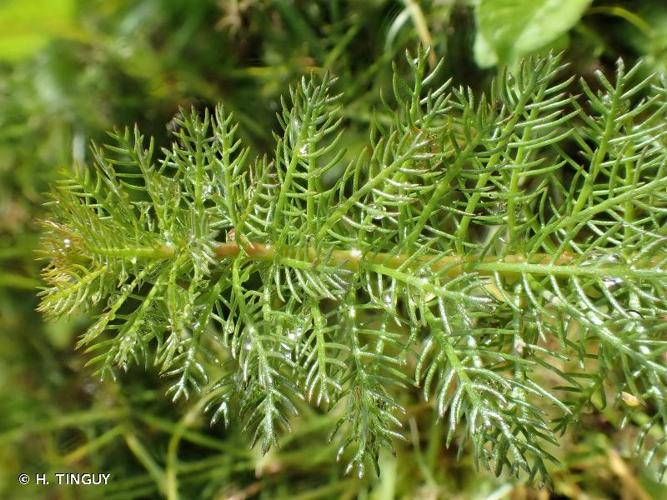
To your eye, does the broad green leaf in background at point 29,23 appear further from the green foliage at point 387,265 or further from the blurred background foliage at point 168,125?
the green foliage at point 387,265

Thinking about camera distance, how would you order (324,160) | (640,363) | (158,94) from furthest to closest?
(158,94) → (324,160) → (640,363)

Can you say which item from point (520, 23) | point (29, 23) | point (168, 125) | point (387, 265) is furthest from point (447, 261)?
point (29, 23)

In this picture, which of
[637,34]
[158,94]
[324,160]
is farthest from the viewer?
[158,94]

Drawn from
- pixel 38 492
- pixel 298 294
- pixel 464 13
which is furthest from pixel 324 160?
pixel 38 492

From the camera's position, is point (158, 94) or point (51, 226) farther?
point (158, 94)

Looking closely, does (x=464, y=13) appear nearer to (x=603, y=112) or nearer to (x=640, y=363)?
(x=603, y=112)

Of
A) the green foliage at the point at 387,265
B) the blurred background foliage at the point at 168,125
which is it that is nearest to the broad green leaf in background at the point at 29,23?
the blurred background foliage at the point at 168,125

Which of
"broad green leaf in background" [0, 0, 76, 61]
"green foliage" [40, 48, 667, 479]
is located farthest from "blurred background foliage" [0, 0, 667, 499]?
"green foliage" [40, 48, 667, 479]
